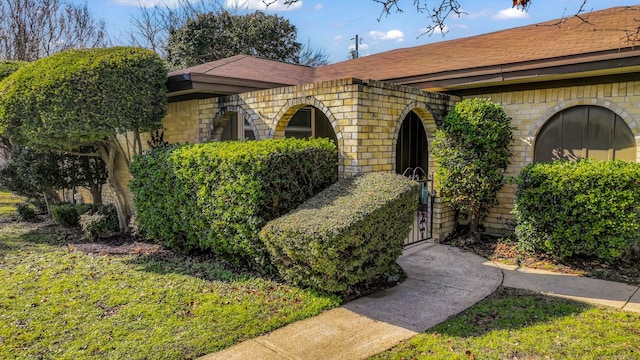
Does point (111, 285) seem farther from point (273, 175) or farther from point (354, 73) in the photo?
point (354, 73)

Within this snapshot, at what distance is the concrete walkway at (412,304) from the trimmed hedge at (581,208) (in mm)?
515

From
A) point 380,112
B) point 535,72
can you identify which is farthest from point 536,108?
point 380,112

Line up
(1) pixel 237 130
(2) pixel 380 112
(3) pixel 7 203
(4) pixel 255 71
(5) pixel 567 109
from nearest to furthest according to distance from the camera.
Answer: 1. (2) pixel 380 112
2. (5) pixel 567 109
3. (1) pixel 237 130
4. (4) pixel 255 71
5. (3) pixel 7 203

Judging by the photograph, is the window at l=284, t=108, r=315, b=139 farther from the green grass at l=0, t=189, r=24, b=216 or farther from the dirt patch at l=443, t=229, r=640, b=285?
the green grass at l=0, t=189, r=24, b=216

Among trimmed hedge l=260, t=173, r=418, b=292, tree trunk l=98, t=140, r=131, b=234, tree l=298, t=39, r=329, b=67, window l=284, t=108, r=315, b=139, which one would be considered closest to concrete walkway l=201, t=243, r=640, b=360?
trimmed hedge l=260, t=173, r=418, b=292

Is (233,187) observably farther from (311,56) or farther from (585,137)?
(311,56)

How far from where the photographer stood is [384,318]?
410cm

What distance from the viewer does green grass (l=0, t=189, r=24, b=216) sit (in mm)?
12336

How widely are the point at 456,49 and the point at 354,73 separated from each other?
2.42 m

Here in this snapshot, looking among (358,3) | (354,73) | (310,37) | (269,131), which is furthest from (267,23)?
(358,3)

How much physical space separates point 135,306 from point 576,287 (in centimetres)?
515

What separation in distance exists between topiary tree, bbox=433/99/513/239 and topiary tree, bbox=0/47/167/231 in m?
5.14

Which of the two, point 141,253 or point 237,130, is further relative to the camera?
point 237,130

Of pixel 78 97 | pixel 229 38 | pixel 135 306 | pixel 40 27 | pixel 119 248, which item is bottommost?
pixel 119 248
